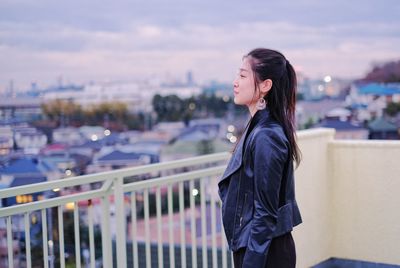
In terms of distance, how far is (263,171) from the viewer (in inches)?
75.9

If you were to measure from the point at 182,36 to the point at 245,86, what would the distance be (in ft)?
107

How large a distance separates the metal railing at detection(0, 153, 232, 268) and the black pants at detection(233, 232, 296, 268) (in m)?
1.02

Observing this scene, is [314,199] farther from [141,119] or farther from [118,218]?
[141,119]

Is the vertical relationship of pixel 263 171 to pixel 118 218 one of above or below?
above

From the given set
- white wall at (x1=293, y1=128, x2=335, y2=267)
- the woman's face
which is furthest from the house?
the woman's face

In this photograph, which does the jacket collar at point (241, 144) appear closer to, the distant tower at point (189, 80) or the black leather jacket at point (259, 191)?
the black leather jacket at point (259, 191)

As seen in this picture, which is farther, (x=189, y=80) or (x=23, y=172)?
(x=189, y=80)

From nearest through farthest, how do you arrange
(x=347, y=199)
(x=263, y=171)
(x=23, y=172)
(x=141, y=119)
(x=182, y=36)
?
1. (x=263, y=171)
2. (x=347, y=199)
3. (x=23, y=172)
4. (x=141, y=119)
5. (x=182, y=36)

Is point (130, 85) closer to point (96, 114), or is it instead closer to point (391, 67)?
point (96, 114)

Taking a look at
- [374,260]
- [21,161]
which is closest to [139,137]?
[21,161]

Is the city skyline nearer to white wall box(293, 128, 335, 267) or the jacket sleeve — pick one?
white wall box(293, 128, 335, 267)

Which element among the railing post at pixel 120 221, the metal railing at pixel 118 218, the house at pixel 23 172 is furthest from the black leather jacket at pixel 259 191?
the house at pixel 23 172

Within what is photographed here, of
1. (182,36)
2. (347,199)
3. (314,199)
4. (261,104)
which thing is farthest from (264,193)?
(182,36)

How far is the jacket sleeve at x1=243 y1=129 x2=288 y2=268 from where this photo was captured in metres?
1.93
